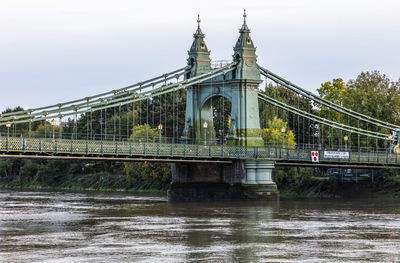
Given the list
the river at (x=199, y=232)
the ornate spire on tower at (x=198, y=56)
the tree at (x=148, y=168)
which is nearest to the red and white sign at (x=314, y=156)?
the river at (x=199, y=232)

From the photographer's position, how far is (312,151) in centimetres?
8381

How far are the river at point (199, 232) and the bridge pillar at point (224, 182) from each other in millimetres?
2707

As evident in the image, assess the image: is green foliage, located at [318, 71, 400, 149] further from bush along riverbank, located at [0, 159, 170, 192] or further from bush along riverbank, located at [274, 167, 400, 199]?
bush along riverbank, located at [0, 159, 170, 192]

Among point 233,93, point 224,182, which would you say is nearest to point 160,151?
point 224,182

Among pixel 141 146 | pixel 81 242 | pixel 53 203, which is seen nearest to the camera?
pixel 81 242

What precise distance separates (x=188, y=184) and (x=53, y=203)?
12538 mm

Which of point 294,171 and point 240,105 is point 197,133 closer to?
point 240,105

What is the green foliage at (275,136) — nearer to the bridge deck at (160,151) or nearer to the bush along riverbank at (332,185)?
the bush along riverbank at (332,185)

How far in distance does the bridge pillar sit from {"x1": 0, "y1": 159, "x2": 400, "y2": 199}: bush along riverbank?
11.9 m

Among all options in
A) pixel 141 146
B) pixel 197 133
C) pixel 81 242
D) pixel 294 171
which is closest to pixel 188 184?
pixel 197 133

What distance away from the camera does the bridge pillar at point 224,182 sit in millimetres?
80750

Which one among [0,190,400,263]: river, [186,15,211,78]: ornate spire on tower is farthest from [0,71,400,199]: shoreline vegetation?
[0,190,400,263]: river

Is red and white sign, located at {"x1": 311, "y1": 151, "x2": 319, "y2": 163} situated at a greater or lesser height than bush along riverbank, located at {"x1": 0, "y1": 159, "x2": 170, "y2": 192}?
greater

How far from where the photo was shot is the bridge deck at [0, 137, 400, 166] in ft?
220
